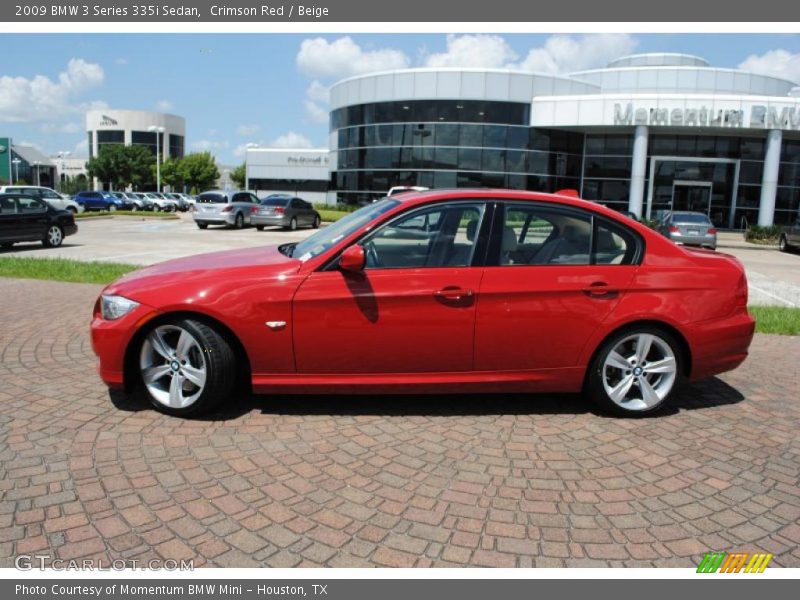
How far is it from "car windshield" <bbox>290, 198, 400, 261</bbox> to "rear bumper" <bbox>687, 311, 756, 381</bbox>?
8.23 feet

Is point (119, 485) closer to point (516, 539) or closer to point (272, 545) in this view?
point (272, 545)

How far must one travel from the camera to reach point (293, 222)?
27797 mm

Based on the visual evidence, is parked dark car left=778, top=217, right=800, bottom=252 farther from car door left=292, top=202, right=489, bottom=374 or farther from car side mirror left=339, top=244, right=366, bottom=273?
car side mirror left=339, top=244, right=366, bottom=273

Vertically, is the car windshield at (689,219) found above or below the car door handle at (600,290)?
above

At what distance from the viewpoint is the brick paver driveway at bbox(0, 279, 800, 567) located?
298 centimetres

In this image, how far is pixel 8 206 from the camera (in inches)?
642

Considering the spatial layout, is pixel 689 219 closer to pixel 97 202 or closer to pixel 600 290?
pixel 600 290

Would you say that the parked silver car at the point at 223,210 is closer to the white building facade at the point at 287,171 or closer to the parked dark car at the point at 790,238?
the parked dark car at the point at 790,238

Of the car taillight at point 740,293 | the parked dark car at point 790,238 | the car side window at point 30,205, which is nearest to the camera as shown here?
the car taillight at point 740,293

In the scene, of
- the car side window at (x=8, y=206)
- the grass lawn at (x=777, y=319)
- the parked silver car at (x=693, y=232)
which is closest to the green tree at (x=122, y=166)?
the car side window at (x=8, y=206)

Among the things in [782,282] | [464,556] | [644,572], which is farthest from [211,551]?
[782,282]

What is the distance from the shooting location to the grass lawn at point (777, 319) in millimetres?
8141

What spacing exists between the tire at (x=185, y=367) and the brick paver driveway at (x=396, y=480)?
0.15m

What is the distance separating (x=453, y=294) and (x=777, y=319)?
6534 mm
